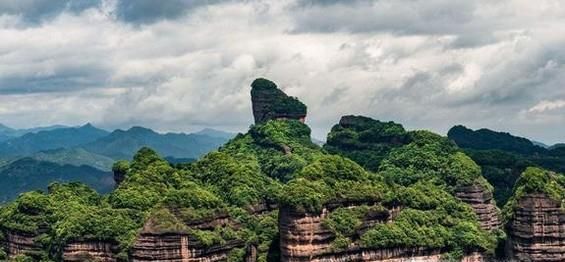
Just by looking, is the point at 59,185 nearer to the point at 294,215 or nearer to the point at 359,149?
the point at 294,215

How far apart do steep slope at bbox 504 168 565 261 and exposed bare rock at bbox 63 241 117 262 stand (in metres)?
43.6

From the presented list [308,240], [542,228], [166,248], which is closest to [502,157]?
[542,228]

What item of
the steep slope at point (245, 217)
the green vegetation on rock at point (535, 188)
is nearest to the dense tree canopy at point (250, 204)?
the steep slope at point (245, 217)

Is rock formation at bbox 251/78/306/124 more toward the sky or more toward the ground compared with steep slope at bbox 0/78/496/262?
more toward the sky

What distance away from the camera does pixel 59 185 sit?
93.4 meters

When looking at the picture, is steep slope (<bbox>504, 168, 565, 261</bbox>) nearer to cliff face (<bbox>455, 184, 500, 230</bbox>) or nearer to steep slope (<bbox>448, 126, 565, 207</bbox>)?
cliff face (<bbox>455, 184, 500, 230</bbox>)

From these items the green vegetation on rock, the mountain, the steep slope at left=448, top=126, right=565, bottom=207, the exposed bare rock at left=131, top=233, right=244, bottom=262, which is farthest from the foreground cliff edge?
the mountain

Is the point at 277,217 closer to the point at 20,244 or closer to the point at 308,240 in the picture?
the point at 308,240

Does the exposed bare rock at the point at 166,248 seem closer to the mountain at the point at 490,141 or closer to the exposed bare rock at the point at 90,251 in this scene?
the exposed bare rock at the point at 90,251

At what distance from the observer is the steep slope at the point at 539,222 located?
7869cm

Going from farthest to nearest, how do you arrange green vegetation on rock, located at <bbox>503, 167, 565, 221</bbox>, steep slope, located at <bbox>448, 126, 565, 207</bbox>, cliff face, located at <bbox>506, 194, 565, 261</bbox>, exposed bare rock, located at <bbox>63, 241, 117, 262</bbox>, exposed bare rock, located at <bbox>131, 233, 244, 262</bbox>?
1. steep slope, located at <bbox>448, 126, 565, 207</bbox>
2. green vegetation on rock, located at <bbox>503, 167, 565, 221</bbox>
3. cliff face, located at <bbox>506, 194, 565, 261</bbox>
4. exposed bare rock, located at <bbox>63, 241, 117, 262</bbox>
5. exposed bare rock, located at <bbox>131, 233, 244, 262</bbox>

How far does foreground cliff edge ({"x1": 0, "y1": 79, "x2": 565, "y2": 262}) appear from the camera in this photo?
73000mm

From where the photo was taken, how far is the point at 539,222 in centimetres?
7888

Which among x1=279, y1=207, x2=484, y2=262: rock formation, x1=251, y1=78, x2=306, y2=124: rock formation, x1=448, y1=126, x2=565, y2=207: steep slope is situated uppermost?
x1=251, y1=78, x2=306, y2=124: rock formation
